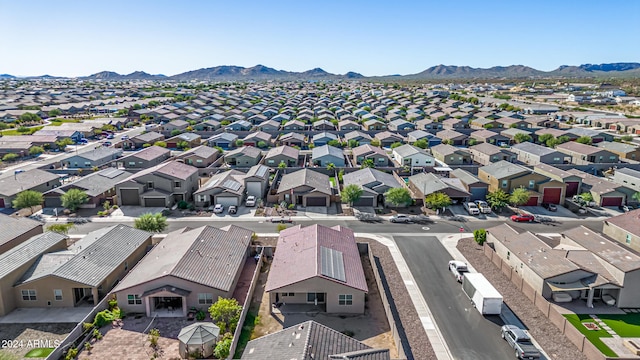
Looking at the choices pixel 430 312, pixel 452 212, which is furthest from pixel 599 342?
pixel 452 212

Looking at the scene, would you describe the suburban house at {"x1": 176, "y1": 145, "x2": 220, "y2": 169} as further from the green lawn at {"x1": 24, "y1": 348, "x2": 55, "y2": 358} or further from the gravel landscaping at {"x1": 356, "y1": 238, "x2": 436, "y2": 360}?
the green lawn at {"x1": 24, "y1": 348, "x2": 55, "y2": 358}

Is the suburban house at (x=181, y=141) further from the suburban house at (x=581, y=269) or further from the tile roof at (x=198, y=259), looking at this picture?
the suburban house at (x=581, y=269)

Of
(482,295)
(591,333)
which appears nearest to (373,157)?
(482,295)

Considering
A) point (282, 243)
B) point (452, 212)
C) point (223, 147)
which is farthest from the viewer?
point (223, 147)

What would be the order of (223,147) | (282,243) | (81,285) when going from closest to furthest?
(81,285) < (282,243) < (223,147)

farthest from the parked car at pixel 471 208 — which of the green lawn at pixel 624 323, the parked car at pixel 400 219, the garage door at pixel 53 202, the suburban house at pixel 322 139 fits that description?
the garage door at pixel 53 202

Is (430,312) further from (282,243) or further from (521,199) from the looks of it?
(521,199)
